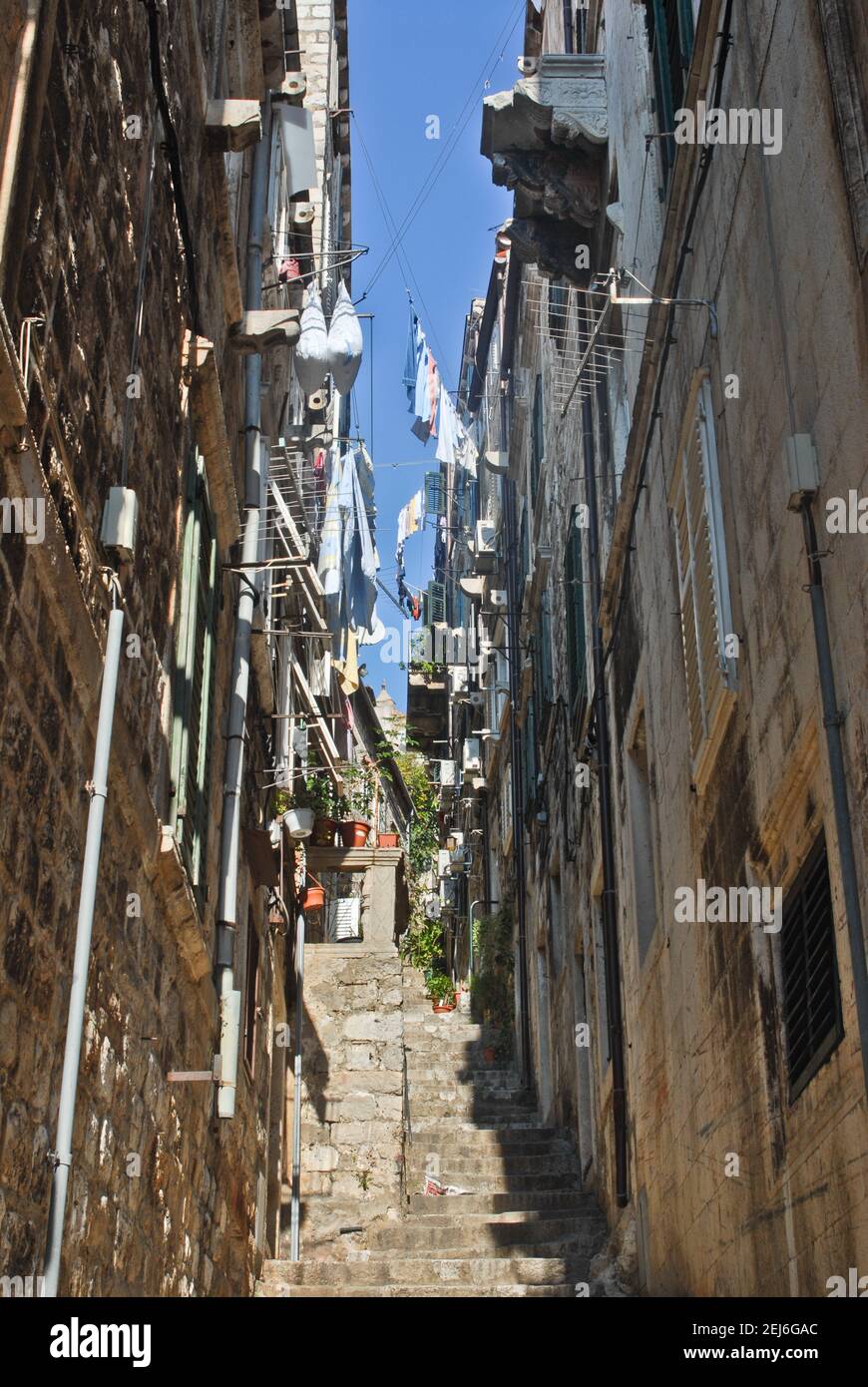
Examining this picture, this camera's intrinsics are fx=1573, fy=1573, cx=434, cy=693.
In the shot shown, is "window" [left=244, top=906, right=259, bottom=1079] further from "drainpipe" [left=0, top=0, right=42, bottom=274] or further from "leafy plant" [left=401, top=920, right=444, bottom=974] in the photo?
"leafy plant" [left=401, top=920, right=444, bottom=974]

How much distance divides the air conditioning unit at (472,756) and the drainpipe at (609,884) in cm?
1582

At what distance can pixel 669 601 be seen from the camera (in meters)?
8.95

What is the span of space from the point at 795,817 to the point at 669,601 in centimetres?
298

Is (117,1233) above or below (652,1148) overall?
below

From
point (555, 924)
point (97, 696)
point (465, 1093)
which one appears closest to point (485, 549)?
point (555, 924)

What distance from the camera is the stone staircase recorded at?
10758 millimetres

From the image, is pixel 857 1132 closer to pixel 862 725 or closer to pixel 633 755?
pixel 862 725

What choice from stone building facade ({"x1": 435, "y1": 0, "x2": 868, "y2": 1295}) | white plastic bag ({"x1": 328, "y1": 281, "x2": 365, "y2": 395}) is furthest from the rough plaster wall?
white plastic bag ({"x1": 328, "y1": 281, "x2": 365, "y2": 395})

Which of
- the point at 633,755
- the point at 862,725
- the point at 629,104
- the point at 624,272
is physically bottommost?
the point at 862,725

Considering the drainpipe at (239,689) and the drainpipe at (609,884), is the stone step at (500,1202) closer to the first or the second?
the drainpipe at (609,884)

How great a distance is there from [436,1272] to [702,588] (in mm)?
5707

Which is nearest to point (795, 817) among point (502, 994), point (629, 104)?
point (629, 104)

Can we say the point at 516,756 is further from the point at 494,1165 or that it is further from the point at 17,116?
the point at 17,116

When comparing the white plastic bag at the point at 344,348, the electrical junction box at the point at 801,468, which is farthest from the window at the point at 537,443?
the electrical junction box at the point at 801,468
